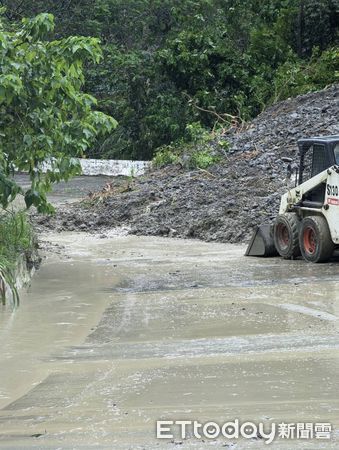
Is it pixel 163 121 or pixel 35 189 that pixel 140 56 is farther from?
pixel 35 189

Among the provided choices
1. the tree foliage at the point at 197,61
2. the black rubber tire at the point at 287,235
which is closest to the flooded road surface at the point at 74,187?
the tree foliage at the point at 197,61

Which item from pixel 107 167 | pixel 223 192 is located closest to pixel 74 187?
pixel 107 167

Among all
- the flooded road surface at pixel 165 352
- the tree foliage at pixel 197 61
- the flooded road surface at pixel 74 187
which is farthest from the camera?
the tree foliage at pixel 197 61

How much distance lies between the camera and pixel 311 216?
677 inches

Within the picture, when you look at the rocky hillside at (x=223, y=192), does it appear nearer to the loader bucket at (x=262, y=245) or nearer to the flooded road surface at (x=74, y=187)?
the loader bucket at (x=262, y=245)

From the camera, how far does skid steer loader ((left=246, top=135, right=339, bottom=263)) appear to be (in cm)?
1659

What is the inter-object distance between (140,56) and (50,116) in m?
27.6

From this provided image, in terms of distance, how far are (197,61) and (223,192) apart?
1342 centimetres

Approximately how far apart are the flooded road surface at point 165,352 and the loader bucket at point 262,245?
1033mm

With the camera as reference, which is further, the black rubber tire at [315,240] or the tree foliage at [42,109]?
the black rubber tire at [315,240]

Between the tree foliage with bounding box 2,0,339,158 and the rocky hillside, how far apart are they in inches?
209

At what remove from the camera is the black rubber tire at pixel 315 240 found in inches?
658

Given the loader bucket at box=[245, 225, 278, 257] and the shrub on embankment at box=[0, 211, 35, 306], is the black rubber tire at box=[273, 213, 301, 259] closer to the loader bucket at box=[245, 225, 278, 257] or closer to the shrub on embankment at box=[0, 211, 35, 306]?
the loader bucket at box=[245, 225, 278, 257]

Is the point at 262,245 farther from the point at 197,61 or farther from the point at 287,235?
the point at 197,61
